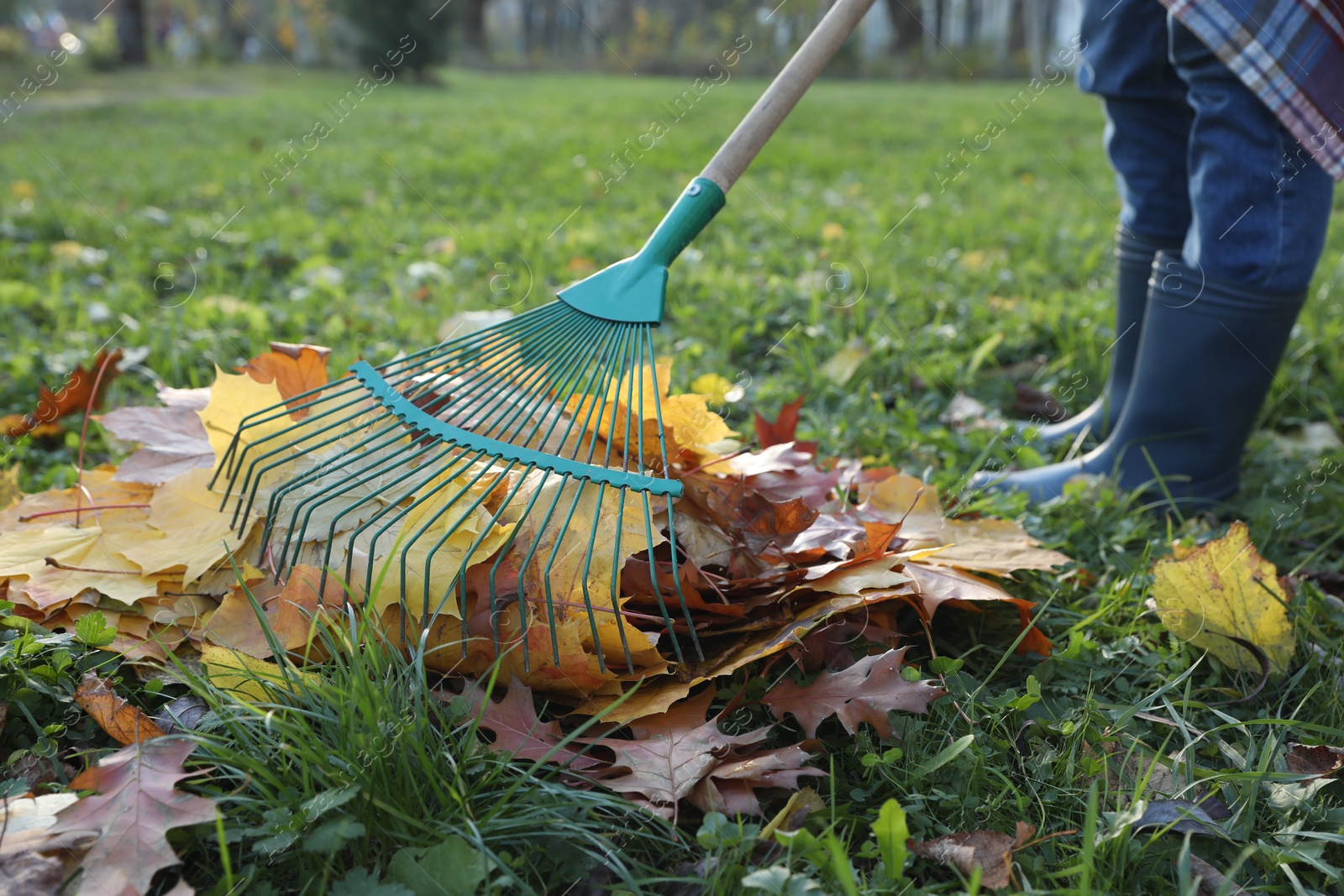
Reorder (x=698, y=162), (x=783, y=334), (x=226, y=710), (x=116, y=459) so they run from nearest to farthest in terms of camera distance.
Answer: (x=226, y=710), (x=116, y=459), (x=783, y=334), (x=698, y=162)

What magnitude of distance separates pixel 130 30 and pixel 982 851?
19102 millimetres

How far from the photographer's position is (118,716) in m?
1.14

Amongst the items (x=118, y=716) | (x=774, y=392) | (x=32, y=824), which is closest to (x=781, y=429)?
(x=774, y=392)

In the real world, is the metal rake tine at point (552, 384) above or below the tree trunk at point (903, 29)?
below

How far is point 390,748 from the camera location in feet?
3.40

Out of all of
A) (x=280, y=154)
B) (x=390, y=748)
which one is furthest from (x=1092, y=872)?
(x=280, y=154)

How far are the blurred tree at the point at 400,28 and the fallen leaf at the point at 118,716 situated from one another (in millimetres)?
14076

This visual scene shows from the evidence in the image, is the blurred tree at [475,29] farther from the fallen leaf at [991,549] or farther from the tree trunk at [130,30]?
the fallen leaf at [991,549]

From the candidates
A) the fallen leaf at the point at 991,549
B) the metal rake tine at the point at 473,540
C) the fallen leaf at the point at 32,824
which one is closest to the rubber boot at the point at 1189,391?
the fallen leaf at the point at 991,549

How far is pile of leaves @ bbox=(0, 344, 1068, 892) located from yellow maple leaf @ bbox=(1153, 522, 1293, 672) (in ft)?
0.62

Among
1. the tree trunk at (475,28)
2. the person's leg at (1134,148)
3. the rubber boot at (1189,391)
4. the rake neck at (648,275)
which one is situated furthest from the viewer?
the tree trunk at (475,28)

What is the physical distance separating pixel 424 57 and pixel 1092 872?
48.0 ft

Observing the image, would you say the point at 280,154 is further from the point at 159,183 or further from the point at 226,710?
the point at 226,710

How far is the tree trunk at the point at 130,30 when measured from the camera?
15602mm
